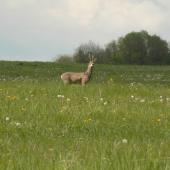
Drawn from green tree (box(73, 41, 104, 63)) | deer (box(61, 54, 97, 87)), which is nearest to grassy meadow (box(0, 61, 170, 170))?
deer (box(61, 54, 97, 87))

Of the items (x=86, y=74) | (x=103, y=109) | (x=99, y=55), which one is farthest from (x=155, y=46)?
(x=103, y=109)

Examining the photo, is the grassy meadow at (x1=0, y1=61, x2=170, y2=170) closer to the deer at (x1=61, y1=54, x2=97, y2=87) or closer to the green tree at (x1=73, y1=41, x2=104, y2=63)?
the deer at (x1=61, y1=54, x2=97, y2=87)

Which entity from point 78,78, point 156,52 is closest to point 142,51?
point 156,52

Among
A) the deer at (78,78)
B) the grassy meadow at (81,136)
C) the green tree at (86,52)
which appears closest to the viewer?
the grassy meadow at (81,136)

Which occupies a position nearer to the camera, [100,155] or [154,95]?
[100,155]

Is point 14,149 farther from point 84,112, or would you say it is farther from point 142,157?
point 84,112

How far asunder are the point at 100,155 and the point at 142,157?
1.62ft

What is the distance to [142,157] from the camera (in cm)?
299

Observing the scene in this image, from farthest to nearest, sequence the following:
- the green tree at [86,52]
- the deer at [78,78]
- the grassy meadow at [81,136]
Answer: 1. the green tree at [86,52]
2. the deer at [78,78]
3. the grassy meadow at [81,136]

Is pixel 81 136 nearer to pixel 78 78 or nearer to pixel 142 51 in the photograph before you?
pixel 78 78

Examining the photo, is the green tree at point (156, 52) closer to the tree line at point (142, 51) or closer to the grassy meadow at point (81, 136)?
the tree line at point (142, 51)

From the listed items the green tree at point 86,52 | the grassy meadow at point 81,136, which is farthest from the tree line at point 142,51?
the grassy meadow at point 81,136

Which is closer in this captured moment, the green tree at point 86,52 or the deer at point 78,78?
the deer at point 78,78

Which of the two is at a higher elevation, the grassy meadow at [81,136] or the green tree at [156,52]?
the green tree at [156,52]
